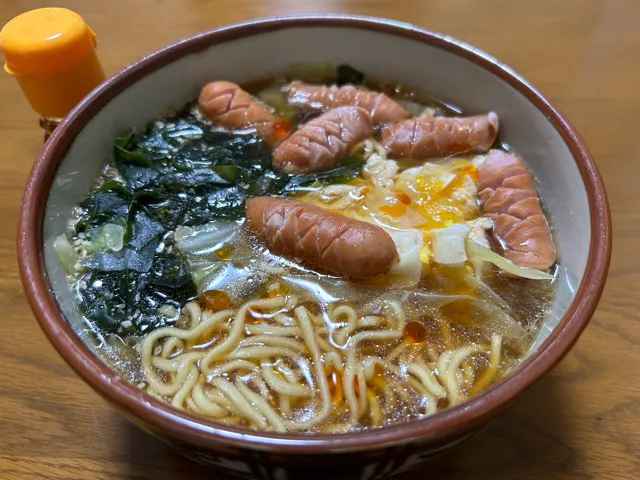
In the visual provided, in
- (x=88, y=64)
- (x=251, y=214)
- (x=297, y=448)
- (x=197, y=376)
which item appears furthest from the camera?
(x=88, y=64)

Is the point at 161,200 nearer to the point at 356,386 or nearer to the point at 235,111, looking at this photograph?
the point at 235,111

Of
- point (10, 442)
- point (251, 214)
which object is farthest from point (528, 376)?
point (10, 442)

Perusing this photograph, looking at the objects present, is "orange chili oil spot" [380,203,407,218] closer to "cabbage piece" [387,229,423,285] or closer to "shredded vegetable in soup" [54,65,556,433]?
"shredded vegetable in soup" [54,65,556,433]

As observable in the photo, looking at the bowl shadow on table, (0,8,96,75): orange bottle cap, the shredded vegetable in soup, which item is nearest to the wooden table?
the bowl shadow on table

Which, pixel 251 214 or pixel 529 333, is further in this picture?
pixel 251 214

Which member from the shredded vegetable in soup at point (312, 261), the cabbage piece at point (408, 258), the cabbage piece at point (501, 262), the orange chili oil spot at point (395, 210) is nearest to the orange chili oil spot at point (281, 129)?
the shredded vegetable in soup at point (312, 261)

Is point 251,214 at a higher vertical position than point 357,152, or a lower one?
lower

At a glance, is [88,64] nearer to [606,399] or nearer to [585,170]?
[585,170]

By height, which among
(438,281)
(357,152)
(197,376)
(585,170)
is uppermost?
(585,170)
